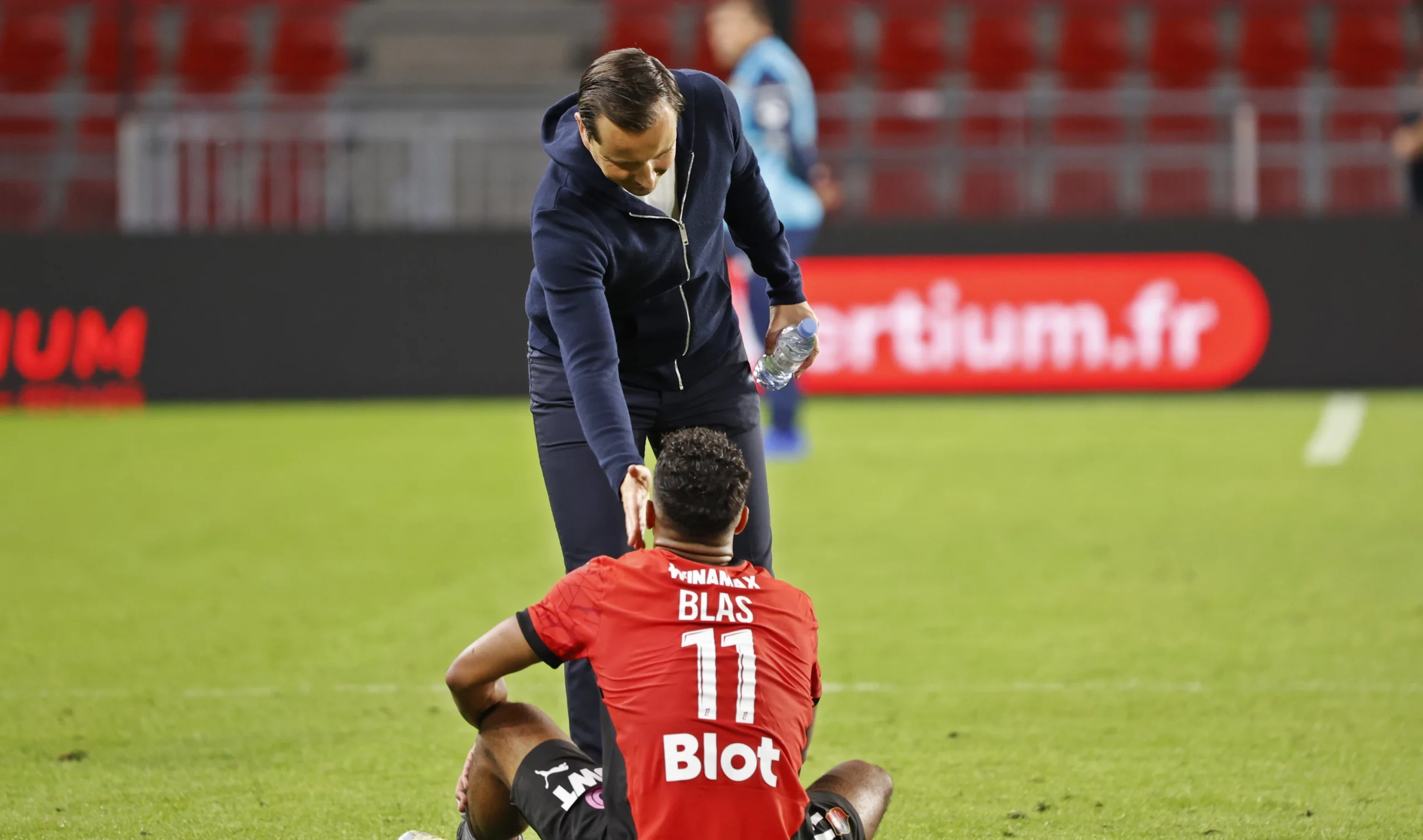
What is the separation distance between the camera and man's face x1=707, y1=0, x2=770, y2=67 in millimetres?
9656

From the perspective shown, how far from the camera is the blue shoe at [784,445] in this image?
10.5 meters

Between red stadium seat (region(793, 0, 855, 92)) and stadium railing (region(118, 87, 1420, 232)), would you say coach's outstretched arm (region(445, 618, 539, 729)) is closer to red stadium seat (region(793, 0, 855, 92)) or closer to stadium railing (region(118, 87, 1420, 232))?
stadium railing (region(118, 87, 1420, 232))

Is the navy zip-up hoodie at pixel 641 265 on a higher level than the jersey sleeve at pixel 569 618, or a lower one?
higher

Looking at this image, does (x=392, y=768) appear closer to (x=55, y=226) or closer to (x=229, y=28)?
(x=55, y=226)

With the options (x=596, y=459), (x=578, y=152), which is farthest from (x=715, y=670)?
(x=578, y=152)

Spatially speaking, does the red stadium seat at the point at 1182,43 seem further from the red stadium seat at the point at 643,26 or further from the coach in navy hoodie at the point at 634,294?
the coach in navy hoodie at the point at 634,294

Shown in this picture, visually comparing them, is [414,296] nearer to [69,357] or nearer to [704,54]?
[69,357]

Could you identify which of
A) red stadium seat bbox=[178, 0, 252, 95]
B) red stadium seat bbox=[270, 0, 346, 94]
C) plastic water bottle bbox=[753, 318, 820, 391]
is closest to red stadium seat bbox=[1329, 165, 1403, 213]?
red stadium seat bbox=[270, 0, 346, 94]

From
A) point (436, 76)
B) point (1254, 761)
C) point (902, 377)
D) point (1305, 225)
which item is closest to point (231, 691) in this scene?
point (1254, 761)

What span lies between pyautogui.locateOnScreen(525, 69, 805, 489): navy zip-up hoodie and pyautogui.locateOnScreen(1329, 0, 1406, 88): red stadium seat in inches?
573

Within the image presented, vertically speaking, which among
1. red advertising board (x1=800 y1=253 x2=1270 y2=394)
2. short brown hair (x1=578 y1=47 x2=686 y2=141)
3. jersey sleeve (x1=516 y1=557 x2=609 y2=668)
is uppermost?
short brown hair (x1=578 y1=47 x2=686 y2=141)

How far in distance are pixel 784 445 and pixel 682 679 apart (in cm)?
750

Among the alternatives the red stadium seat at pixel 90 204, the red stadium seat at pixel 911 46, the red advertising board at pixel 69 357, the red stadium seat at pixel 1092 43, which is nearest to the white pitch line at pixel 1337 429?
the red stadium seat at pixel 1092 43

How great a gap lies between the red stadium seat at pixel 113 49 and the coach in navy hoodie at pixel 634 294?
15117mm
